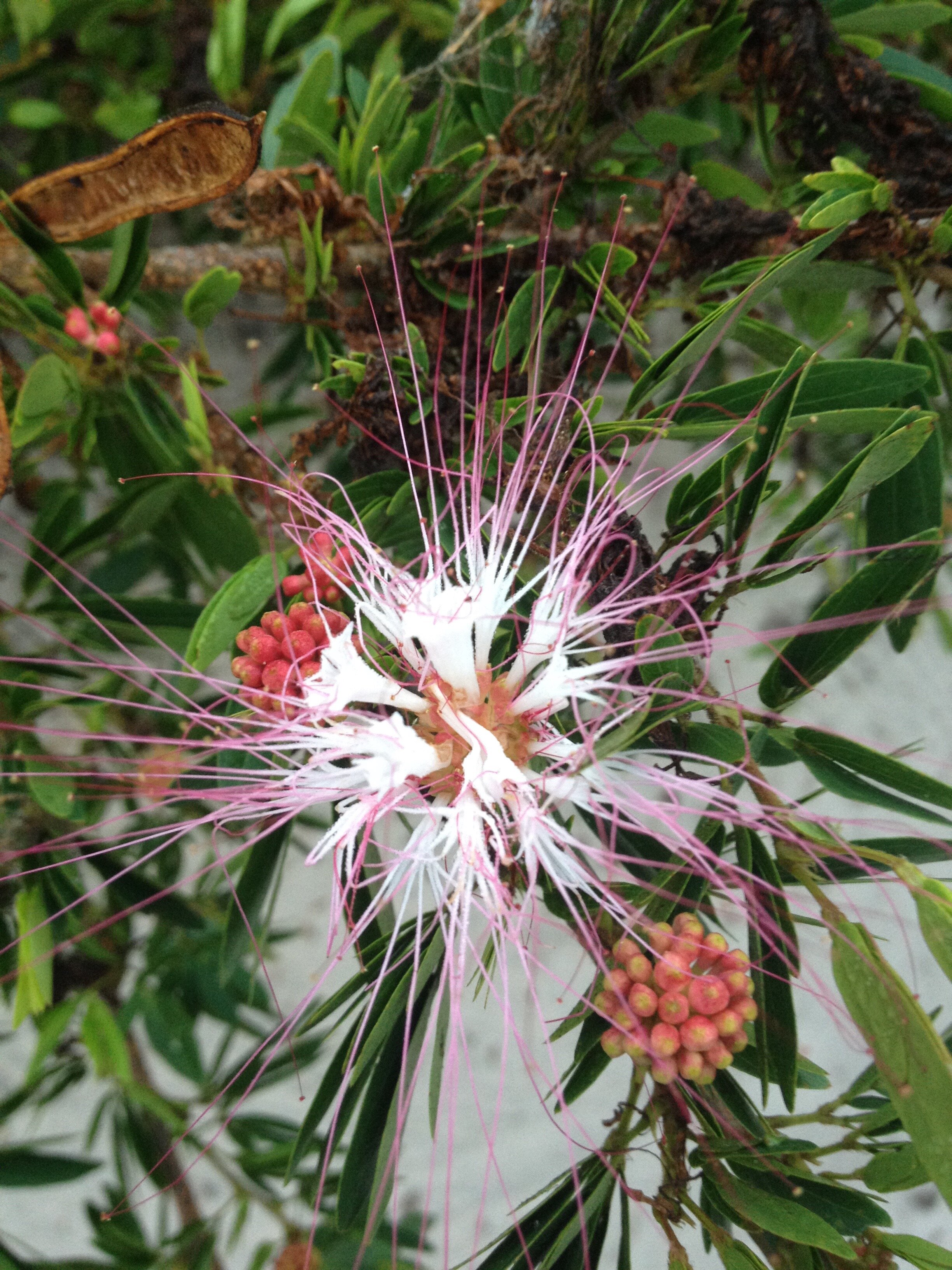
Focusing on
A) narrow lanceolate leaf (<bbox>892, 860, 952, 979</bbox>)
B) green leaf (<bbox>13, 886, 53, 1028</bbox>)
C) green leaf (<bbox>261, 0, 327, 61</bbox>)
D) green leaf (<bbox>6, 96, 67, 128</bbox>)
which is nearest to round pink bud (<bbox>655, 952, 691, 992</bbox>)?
narrow lanceolate leaf (<bbox>892, 860, 952, 979</bbox>)

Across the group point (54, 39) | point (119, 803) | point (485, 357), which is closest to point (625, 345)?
point (485, 357)

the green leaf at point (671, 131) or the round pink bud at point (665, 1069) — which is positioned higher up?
the green leaf at point (671, 131)

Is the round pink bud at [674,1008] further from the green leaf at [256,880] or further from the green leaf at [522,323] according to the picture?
the green leaf at [522,323]

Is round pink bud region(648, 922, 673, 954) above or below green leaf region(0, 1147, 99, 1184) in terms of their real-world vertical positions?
above

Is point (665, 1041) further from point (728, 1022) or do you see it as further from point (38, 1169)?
point (38, 1169)

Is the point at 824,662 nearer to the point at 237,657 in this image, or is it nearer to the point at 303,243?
the point at 237,657

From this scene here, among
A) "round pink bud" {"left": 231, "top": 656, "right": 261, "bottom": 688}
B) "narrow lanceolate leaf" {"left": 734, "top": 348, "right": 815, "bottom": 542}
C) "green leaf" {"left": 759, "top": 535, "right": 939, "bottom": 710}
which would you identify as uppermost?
"narrow lanceolate leaf" {"left": 734, "top": 348, "right": 815, "bottom": 542}

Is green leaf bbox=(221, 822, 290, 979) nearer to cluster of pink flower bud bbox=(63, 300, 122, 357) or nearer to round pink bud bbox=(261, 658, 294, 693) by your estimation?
round pink bud bbox=(261, 658, 294, 693)

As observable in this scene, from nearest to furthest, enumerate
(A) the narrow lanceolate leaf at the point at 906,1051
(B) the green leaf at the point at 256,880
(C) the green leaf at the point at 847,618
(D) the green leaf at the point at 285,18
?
(A) the narrow lanceolate leaf at the point at 906,1051 < (C) the green leaf at the point at 847,618 < (B) the green leaf at the point at 256,880 < (D) the green leaf at the point at 285,18

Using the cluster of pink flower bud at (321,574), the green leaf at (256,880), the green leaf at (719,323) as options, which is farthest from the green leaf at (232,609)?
the green leaf at (719,323)
